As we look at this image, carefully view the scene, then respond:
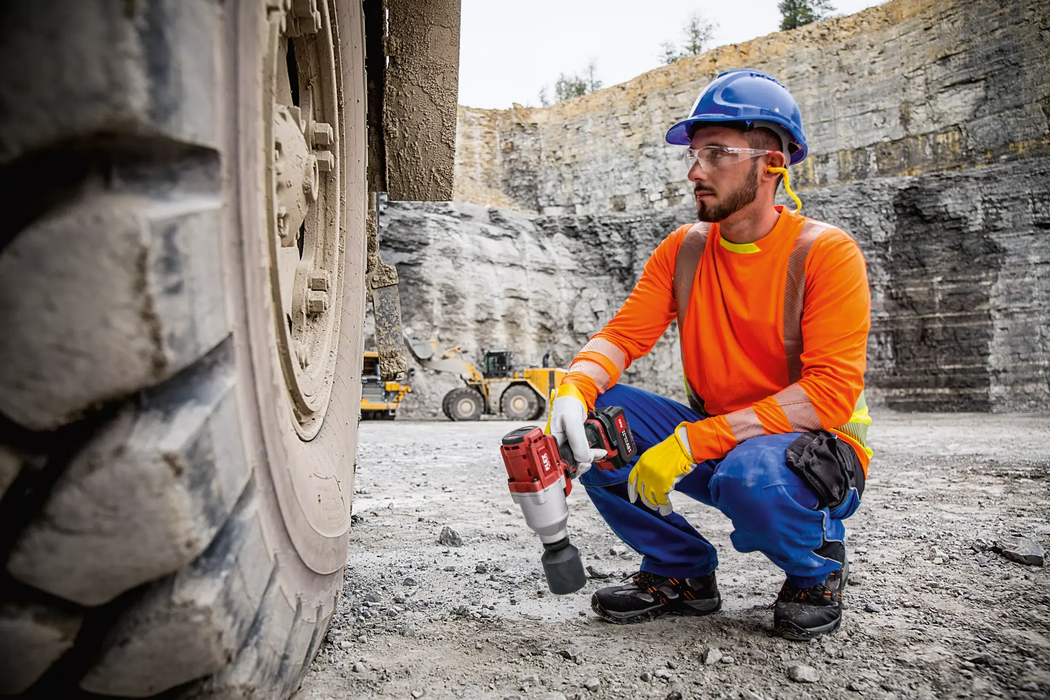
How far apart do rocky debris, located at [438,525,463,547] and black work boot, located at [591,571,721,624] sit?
2.94 ft

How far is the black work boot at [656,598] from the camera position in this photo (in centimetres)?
185

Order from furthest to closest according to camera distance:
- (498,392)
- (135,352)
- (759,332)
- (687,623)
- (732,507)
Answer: (498,392) < (759,332) < (687,623) < (732,507) < (135,352)

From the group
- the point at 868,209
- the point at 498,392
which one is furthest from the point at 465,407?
the point at 868,209

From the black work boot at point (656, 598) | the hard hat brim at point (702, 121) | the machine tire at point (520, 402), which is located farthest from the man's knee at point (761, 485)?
the machine tire at point (520, 402)

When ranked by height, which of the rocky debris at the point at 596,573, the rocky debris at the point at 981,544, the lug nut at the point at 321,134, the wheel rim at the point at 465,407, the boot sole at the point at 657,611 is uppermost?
the lug nut at the point at 321,134

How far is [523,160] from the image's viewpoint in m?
23.3

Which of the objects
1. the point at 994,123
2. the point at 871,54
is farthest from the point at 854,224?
the point at 871,54

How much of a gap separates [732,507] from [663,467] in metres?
0.19

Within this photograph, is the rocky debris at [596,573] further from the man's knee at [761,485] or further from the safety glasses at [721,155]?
the safety glasses at [721,155]

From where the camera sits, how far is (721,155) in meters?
1.96

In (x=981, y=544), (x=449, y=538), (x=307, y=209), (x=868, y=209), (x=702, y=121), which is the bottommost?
(x=449, y=538)

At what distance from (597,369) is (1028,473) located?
4046 mm

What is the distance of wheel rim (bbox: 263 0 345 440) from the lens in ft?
4.17

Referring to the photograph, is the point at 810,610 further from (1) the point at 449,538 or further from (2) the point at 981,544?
(1) the point at 449,538
